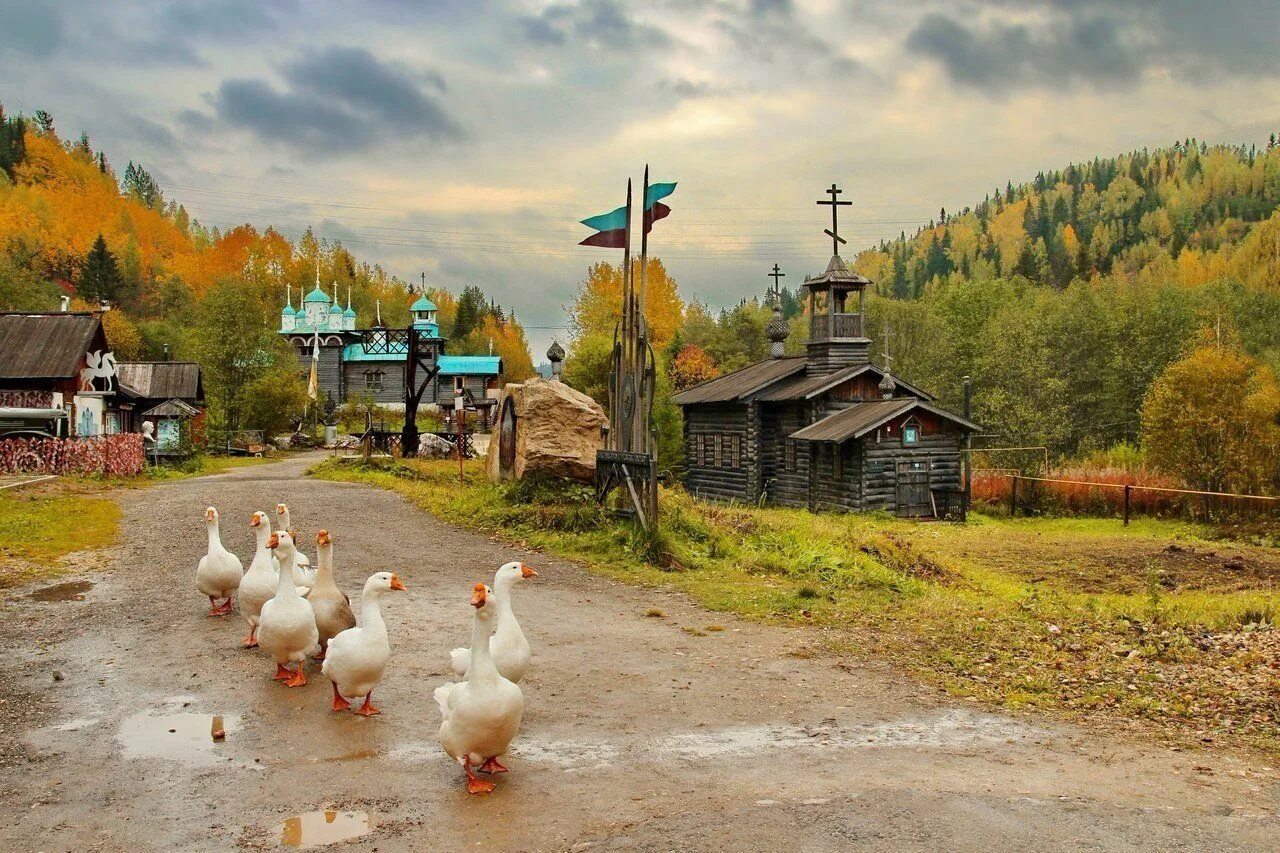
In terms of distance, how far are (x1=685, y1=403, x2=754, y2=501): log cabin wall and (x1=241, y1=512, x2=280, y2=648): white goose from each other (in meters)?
25.8

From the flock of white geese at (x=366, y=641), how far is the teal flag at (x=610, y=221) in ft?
26.3

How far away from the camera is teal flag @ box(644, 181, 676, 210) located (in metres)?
15.9

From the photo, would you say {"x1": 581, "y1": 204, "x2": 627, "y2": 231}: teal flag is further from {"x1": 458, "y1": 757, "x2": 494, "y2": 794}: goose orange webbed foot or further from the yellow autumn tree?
the yellow autumn tree

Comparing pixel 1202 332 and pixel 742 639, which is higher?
pixel 1202 332

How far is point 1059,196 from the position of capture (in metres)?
144

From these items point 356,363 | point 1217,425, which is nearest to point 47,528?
point 1217,425

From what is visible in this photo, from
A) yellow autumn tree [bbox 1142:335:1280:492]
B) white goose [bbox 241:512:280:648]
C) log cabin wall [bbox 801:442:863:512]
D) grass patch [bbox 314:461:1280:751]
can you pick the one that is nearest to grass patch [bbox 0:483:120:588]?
white goose [bbox 241:512:280:648]

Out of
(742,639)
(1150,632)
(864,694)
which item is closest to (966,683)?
(864,694)

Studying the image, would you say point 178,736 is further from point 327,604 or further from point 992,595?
point 992,595

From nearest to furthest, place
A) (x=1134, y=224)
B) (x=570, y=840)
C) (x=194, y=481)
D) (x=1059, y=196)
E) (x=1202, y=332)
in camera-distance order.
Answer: (x=570, y=840) → (x=194, y=481) → (x=1202, y=332) → (x=1134, y=224) → (x=1059, y=196)

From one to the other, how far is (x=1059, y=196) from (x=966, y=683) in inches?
5944

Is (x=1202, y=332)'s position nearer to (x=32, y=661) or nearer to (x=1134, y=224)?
(x=32, y=661)

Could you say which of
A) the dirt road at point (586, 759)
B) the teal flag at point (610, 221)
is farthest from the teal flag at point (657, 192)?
the dirt road at point (586, 759)

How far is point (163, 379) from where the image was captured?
45438 millimetres
